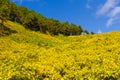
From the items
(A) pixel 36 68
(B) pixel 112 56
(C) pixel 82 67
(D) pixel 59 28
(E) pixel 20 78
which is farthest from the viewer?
(D) pixel 59 28

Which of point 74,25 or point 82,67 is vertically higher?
point 74,25

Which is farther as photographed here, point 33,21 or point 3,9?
point 33,21

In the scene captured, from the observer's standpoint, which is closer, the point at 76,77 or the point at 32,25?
the point at 76,77

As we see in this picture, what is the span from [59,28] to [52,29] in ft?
22.2

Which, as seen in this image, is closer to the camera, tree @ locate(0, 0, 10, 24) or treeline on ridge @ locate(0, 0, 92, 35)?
tree @ locate(0, 0, 10, 24)

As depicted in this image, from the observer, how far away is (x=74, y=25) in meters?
152

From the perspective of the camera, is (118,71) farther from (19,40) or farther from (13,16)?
(13,16)

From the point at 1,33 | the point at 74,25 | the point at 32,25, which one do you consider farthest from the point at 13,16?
the point at 1,33

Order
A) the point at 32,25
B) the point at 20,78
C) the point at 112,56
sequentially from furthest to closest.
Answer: the point at 32,25
the point at 112,56
the point at 20,78

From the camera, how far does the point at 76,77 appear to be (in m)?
20.9

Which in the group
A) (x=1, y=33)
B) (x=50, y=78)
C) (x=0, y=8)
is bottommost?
(x=50, y=78)

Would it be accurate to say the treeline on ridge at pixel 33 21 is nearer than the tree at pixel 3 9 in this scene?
No

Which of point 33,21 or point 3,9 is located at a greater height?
point 33,21

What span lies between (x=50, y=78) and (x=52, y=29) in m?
104
